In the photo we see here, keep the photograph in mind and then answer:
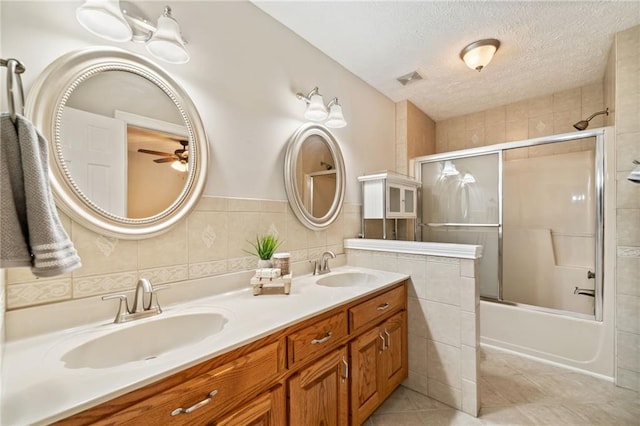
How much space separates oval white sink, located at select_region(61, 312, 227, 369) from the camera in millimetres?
852

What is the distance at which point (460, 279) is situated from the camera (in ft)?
5.13

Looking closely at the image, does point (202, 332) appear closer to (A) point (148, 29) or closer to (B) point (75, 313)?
(B) point (75, 313)

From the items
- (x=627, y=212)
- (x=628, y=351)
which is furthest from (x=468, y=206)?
(x=628, y=351)

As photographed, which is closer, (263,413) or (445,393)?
(263,413)

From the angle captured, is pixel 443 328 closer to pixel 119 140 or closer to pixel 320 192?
pixel 320 192

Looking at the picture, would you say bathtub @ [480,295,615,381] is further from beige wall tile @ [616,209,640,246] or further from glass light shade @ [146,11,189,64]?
glass light shade @ [146,11,189,64]

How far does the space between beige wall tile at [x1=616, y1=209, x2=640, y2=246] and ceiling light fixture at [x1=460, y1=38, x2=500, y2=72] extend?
1.44m

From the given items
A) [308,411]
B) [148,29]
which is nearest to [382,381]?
[308,411]

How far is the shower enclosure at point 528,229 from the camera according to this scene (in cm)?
221

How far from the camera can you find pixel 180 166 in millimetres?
1246

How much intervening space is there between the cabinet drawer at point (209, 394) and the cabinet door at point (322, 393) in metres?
0.16

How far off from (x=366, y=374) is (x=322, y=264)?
708 mm

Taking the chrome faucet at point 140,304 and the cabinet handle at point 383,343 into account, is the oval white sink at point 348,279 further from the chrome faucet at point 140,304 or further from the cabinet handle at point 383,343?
the chrome faucet at point 140,304

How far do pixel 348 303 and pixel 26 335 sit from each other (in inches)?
46.9
